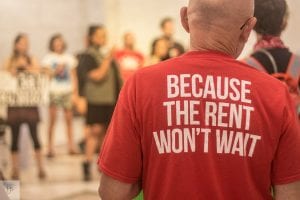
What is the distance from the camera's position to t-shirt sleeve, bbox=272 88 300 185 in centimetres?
138

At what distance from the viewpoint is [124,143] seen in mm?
1390

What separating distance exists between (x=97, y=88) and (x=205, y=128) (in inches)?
163

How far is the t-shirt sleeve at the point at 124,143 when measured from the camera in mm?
1387

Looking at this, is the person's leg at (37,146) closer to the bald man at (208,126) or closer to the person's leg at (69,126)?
the person's leg at (69,126)

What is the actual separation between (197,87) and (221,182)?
0.26 meters

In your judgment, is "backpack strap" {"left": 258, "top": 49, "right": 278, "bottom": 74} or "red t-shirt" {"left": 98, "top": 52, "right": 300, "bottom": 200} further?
"backpack strap" {"left": 258, "top": 49, "right": 278, "bottom": 74}

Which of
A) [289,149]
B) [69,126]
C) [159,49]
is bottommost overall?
[69,126]

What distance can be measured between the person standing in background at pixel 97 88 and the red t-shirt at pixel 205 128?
4059 mm

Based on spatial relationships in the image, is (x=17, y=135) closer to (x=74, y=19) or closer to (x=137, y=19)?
(x=137, y=19)

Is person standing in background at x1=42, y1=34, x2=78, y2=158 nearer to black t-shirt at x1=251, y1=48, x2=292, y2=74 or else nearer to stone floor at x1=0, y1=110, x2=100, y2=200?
stone floor at x1=0, y1=110, x2=100, y2=200

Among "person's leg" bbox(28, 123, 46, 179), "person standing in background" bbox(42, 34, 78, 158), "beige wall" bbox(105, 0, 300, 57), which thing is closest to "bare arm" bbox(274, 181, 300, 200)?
"person's leg" bbox(28, 123, 46, 179)

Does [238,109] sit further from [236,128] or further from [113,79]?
[113,79]

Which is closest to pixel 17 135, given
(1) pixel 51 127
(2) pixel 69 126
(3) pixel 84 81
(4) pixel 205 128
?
(3) pixel 84 81

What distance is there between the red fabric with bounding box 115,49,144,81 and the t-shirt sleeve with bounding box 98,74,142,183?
16.0 feet
